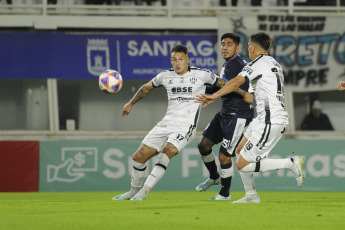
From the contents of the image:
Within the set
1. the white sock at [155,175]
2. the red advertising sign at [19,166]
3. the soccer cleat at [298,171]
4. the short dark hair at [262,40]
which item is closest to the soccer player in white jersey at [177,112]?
the white sock at [155,175]

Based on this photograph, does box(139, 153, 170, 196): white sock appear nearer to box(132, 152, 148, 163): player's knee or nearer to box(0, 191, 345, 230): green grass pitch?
box(132, 152, 148, 163): player's knee

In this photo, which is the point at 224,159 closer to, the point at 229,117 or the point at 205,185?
the point at 229,117

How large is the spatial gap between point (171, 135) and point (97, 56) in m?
7.53

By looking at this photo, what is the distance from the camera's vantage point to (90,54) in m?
16.7

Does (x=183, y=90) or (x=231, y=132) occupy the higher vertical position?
(x=183, y=90)

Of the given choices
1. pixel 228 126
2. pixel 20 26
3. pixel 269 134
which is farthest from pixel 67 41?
pixel 269 134

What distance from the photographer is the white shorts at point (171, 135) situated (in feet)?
31.0

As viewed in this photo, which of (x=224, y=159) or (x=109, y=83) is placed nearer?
(x=224, y=159)

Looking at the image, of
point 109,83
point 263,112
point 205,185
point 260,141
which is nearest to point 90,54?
point 109,83

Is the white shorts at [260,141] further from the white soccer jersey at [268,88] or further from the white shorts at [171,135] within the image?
the white shorts at [171,135]

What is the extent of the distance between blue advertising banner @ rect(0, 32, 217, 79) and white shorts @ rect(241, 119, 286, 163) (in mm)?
8423

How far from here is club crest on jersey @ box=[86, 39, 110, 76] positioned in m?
16.7

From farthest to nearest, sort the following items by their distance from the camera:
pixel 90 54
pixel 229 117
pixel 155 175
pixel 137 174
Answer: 1. pixel 90 54
2. pixel 229 117
3. pixel 137 174
4. pixel 155 175

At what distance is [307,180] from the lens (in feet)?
50.2
